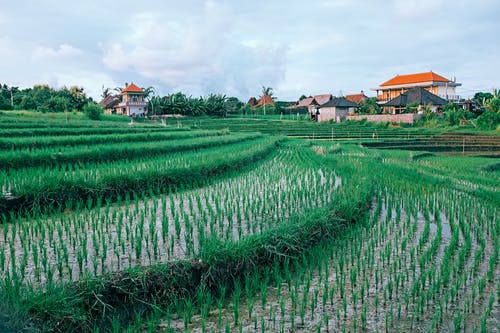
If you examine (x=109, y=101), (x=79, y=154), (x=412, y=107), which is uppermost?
(x=109, y=101)

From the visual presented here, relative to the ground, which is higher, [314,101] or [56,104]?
[314,101]

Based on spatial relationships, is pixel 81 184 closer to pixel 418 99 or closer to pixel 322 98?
pixel 418 99

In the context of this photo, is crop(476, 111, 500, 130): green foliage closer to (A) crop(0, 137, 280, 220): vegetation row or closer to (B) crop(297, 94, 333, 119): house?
(A) crop(0, 137, 280, 220): vegetation row

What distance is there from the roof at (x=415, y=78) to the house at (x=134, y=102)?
104 ft

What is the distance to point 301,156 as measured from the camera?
14852 mm

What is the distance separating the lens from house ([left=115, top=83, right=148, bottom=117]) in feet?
149

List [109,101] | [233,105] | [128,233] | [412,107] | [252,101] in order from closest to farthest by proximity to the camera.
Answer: [128,233]
[412,107]
[109,101]
[233,105]
[252,101]

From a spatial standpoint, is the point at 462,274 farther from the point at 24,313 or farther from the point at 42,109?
the point at 42,109

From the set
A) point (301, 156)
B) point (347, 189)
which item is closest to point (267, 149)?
point (301, 156)

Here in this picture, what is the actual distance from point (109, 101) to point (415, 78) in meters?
38.4

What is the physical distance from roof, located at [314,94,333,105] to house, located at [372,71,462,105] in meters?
6.49

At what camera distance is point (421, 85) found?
54.1 meters

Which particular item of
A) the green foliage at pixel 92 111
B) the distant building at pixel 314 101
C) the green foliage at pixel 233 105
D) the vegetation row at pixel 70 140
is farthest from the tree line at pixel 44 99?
the distant building at pixel 314 101

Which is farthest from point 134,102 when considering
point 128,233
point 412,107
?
point 128,233
